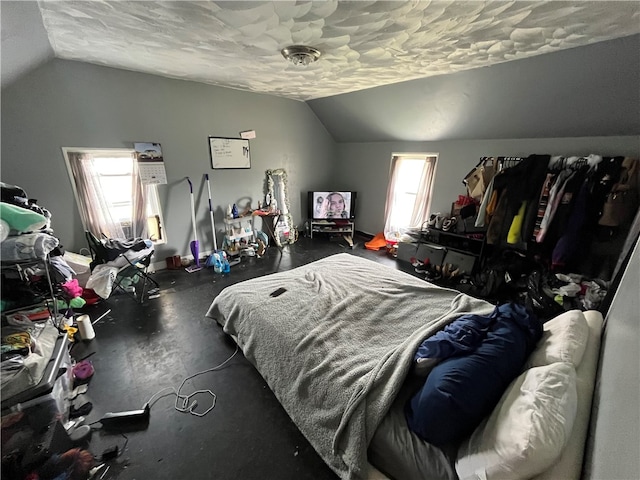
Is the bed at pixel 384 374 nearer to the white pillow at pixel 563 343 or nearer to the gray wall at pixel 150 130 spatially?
the white pillow at pixel 563 343

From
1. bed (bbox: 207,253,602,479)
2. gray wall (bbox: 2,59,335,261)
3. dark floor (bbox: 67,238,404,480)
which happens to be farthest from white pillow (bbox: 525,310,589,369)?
gray wall (bbox: 2,59,335,261)

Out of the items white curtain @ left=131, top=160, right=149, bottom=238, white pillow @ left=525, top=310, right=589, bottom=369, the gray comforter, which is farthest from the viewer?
white curtain @ left=131, top=160, right=149, bottom=238

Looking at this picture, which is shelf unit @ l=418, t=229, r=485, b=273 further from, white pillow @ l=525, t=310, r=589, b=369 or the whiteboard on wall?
the whiteboard on wall

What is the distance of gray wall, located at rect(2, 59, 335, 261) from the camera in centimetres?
262

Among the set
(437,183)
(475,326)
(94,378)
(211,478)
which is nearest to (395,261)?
(437,183)

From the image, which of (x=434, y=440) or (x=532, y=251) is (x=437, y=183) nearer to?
(x=532, y=251)

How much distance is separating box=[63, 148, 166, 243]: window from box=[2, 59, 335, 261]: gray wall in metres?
0.09

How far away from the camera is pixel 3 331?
4.86 feet

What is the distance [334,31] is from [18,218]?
2.17 metres

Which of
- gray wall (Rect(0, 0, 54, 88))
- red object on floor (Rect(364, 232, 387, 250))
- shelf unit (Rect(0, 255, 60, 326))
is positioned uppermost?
gray wall (Rect(0, 0, 54, 88))

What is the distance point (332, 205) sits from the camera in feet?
16.4

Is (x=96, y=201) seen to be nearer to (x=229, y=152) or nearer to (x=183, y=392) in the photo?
(x=229, y=152)

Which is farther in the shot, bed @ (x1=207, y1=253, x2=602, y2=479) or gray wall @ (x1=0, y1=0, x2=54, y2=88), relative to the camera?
gray wall @ (x1=0, y1=0, x2=54, y2=88)

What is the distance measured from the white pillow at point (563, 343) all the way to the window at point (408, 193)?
3.04 meters
